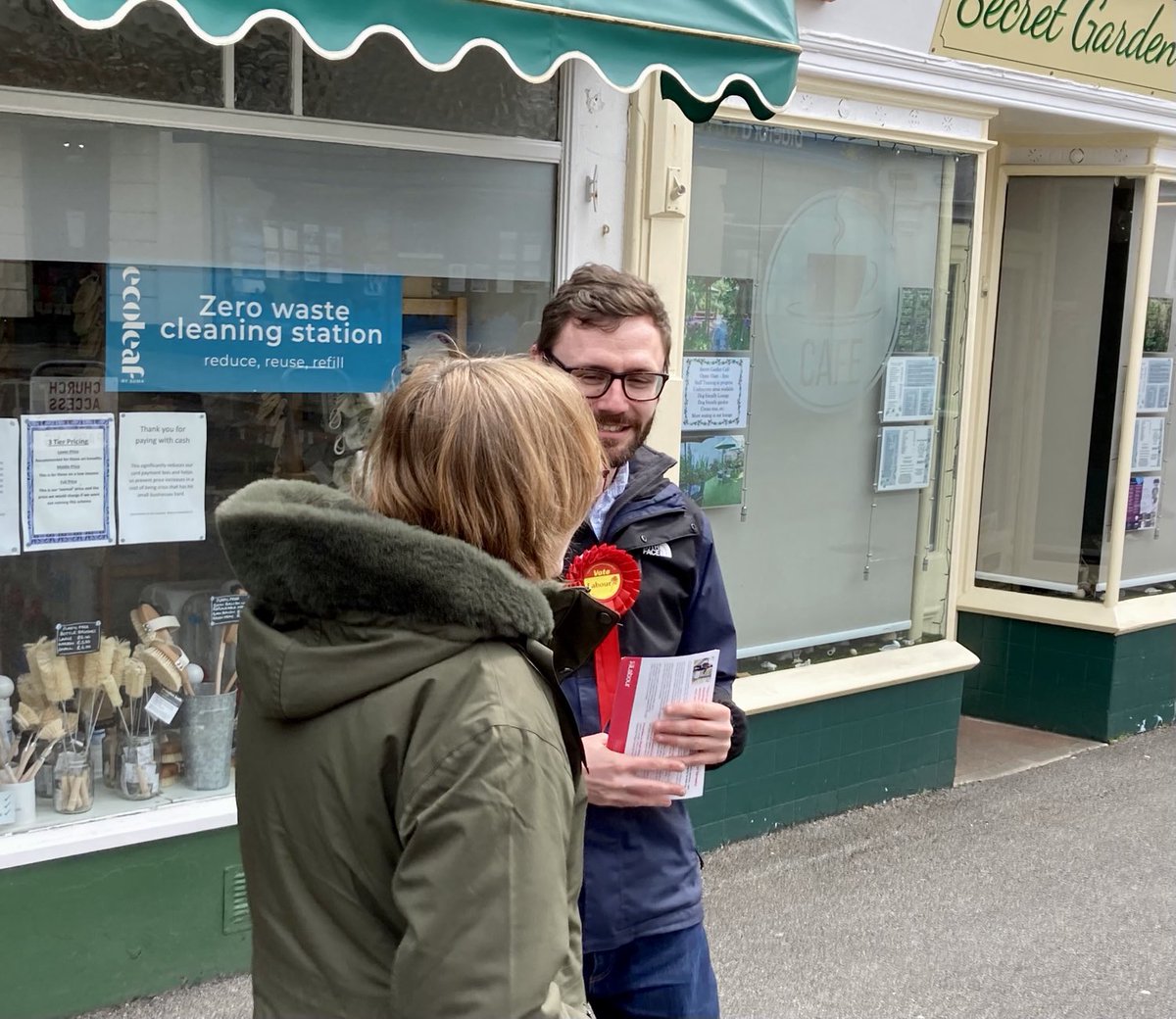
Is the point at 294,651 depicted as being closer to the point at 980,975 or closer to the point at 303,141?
the point at 303,141

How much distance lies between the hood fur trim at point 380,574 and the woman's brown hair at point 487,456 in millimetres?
40

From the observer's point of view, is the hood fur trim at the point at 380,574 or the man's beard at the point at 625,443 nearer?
the hood fur trim at the point at 380,574

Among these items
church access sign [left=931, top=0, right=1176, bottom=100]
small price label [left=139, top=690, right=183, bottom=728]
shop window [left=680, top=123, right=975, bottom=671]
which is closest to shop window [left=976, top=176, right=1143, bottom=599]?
church access sign [left=931, top=0, right=1176, bottom=100]

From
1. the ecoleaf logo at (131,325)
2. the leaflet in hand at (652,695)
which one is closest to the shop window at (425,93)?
the ecoleaf logo at (131,325)

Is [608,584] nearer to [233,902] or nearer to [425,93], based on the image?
[233,902]

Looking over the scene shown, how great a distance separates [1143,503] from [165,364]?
4998 mm

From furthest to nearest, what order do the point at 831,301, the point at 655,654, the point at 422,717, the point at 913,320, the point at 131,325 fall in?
the point at 913,320, the point at 831,301, the point at 131,325, the point at 655,654, the point at 422,717

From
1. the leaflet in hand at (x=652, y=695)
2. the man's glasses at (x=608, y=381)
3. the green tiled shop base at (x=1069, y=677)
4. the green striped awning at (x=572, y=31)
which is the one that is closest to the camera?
the leaflet in hand at (x=652, y=695)

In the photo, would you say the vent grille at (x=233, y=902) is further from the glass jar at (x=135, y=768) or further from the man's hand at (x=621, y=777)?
the man's hand at (x=621, y=777)

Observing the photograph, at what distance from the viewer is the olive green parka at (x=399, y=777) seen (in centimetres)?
136

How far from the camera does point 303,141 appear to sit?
3852 mm

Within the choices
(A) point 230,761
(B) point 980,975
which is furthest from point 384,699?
(B) point 980,975

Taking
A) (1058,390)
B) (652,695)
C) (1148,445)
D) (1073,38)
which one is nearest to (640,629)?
(652,695)

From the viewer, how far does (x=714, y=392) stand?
4.98 meters
